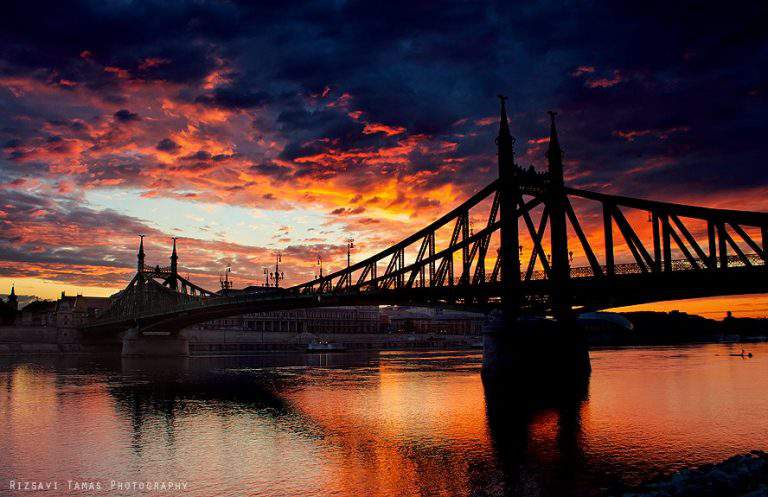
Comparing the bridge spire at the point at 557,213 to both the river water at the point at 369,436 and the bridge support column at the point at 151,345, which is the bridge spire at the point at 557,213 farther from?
the bridge support column at the point at 151,345

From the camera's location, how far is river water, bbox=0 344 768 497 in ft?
78.6

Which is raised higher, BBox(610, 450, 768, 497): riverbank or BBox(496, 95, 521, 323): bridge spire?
BBox(496, 95, 521, 323): bridge spire

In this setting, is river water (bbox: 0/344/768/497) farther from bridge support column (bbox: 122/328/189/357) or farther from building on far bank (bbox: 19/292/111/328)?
building on far bank (bbox: 19/292/111/328)

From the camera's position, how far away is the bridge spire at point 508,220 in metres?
56.2

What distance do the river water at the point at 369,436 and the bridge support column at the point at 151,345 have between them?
50.1 m

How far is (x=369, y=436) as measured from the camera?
33.2 m

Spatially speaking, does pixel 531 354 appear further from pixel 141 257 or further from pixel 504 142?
pixel 141 257

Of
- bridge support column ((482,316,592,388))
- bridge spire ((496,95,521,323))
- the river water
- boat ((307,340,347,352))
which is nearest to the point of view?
the river water

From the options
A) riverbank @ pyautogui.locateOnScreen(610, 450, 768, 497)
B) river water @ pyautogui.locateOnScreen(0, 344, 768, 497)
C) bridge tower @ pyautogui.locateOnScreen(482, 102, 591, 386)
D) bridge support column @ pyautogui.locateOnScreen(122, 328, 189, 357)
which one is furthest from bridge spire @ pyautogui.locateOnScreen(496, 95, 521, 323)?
bridge support column @ pyautogui.locateOnScreen(122, 328, 189, 357)

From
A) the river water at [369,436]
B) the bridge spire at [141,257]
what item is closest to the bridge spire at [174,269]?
the bridge spire at [141,257]

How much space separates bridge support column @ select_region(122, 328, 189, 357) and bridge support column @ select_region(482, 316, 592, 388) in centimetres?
7381

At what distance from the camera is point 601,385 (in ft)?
186

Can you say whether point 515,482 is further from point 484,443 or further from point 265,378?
point 265,378

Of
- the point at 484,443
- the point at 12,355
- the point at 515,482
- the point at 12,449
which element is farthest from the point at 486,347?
the point at 12,355
